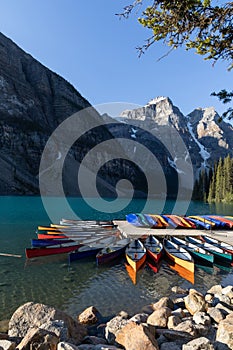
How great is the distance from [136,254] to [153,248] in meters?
2.42

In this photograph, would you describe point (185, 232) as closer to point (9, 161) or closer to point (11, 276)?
point (11, 276)

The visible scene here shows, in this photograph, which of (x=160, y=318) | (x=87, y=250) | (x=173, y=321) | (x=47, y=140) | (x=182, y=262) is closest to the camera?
(x=173, y=321)

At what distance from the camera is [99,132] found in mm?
195750

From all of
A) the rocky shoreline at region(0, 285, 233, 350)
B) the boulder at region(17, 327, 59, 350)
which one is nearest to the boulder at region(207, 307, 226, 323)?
the rocky shoreline at region(0, 285, 233, 350)

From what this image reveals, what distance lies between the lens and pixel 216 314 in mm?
10109

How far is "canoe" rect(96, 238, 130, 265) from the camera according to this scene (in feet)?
66.0

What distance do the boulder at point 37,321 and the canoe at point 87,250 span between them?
10978 mm

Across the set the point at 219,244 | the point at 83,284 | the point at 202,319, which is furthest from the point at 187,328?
the point at 219,244

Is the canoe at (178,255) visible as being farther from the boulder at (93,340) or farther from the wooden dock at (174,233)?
the boulder at (93,340)

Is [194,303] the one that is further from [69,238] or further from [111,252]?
[69,238]

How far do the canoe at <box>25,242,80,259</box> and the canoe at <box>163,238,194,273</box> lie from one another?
27.3ft

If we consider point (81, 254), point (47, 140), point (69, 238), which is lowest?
point (81, 254)

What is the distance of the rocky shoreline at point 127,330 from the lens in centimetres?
689

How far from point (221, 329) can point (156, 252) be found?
1305 cm
